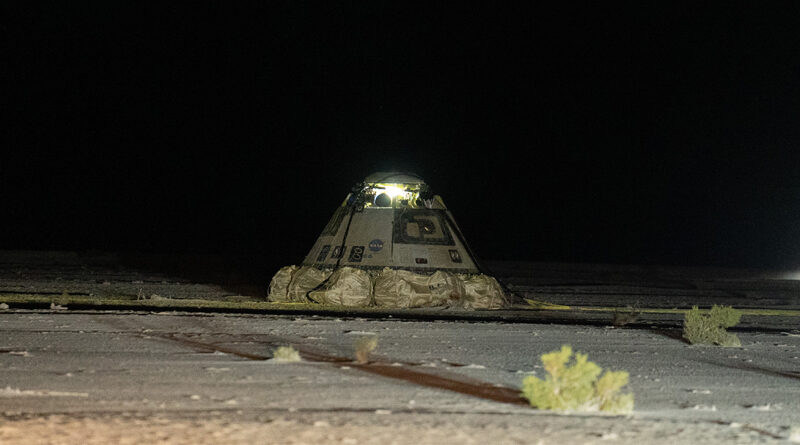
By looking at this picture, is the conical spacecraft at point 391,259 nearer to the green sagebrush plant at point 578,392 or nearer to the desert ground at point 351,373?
the desert ground at point 351,373

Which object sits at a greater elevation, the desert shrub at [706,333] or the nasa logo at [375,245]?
the nasa logo at [375,245]

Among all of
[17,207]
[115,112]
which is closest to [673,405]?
[17,207]

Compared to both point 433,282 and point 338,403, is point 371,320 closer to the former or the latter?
point 433,282

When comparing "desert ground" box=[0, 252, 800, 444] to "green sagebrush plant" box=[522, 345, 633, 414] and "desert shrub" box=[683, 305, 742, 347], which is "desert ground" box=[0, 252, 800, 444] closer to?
"green sagebrush plant" box=[522, 345, 633, 414]

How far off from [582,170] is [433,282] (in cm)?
5211

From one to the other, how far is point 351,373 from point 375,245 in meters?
7.06

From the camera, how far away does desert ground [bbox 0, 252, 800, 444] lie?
718 centimetres

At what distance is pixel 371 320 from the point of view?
587 inches

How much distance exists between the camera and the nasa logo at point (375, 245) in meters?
16.8

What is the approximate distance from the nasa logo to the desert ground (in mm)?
1035

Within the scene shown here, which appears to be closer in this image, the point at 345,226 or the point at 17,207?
the point at 345,226

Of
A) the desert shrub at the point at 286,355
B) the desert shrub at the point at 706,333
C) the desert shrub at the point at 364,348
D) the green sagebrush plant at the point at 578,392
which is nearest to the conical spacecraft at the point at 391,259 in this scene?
the desert shrub at the point at 706,333

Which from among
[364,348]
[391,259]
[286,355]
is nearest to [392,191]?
[391,259]

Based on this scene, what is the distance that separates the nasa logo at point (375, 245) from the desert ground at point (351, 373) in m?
1.03
